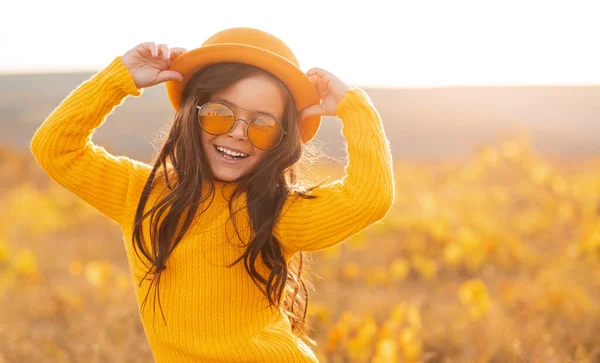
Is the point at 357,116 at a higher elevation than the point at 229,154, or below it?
higher

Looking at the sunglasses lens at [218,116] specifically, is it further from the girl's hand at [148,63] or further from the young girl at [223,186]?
the girl's hand at [148,63]

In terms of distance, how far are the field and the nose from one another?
0.90m

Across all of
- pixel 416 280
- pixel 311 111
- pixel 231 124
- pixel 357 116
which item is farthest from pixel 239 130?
pixel 416 280

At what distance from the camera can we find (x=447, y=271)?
4.98 meters

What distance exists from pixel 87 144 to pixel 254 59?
1.95 feet

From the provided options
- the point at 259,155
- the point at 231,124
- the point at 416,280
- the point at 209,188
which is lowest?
the point at 416,280

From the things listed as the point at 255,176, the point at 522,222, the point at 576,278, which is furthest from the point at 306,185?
the point at 522,222

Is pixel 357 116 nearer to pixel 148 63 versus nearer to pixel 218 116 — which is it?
pixel 218 116

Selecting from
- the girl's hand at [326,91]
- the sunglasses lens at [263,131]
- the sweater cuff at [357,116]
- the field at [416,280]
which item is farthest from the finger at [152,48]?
the field at [416,280]

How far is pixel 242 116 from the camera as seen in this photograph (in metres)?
1.85

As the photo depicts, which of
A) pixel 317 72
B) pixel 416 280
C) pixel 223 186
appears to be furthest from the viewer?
pixel 416 280

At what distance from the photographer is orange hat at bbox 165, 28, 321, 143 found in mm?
1844

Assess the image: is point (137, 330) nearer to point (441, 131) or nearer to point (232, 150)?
point (232, 150)

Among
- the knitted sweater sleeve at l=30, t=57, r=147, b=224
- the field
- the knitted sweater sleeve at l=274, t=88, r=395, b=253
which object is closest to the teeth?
the knitted sweater sleeve at l=274, t=88, r=395, b=253
